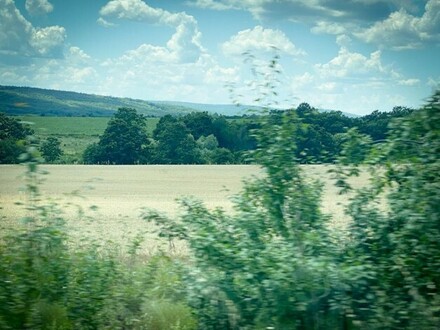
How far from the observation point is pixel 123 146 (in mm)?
66562

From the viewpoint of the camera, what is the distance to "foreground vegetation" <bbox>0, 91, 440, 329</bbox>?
623 cm

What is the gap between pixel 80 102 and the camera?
320 ft

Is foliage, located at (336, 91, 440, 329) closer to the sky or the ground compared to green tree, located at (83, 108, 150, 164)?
closer to the sky

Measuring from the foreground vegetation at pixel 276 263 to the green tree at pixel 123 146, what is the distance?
58.9m

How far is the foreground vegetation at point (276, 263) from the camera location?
623 cm

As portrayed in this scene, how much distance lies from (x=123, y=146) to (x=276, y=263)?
62.0m

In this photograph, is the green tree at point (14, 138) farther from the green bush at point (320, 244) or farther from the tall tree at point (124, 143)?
the tall tree at point (124, 143)

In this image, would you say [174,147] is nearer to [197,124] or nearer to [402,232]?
[197,124]

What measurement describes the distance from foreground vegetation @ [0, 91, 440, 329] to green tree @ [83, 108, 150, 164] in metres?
58.9

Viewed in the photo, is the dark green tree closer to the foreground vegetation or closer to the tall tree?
the tall tree

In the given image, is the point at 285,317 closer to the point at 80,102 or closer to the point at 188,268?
the point at 188,268

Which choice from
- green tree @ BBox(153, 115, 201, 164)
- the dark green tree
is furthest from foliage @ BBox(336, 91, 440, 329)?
green tree @ BBox(153, 115, 201, 164)

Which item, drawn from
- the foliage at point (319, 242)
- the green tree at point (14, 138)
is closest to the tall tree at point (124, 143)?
the green tree at point (14, 138)

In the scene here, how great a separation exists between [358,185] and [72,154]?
6218cm
